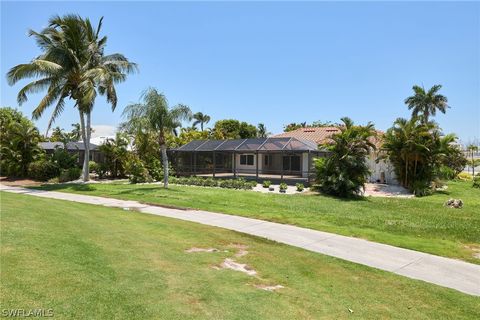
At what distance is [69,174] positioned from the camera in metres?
24.9

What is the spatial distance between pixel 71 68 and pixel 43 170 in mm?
7764

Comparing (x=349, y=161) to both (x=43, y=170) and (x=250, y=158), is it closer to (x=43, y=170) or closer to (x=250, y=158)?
→ (x=250, y=158)

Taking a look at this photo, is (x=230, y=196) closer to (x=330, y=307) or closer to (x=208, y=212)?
(x=208, y=212)

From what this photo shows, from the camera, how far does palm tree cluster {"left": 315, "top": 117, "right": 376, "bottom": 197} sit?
61.4ft

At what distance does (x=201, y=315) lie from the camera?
417 centimetres

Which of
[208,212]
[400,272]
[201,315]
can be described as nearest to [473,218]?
[400,272]

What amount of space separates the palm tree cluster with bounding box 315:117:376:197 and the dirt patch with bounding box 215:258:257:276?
1298 cm

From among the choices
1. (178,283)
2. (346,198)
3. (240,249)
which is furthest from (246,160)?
(178,283)

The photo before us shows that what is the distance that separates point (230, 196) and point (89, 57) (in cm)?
1348

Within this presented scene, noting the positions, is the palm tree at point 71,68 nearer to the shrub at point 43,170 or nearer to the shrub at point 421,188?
the shrub at point 43,170

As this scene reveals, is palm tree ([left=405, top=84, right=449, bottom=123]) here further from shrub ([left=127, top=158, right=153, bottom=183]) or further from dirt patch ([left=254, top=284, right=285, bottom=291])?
dirt patch ([left=254, top=284, right=285, bottom=291])

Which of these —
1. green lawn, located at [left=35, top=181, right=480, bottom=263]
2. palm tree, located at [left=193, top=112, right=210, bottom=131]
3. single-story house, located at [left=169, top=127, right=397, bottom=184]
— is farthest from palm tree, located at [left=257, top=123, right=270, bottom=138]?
green lawn, located at [left=35, top=181, right=480, bottom=263]

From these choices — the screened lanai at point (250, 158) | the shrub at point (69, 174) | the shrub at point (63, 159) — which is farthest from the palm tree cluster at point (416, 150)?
the shrub at point (63, 159)

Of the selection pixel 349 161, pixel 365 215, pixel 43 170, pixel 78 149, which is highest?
pixel 78 149
